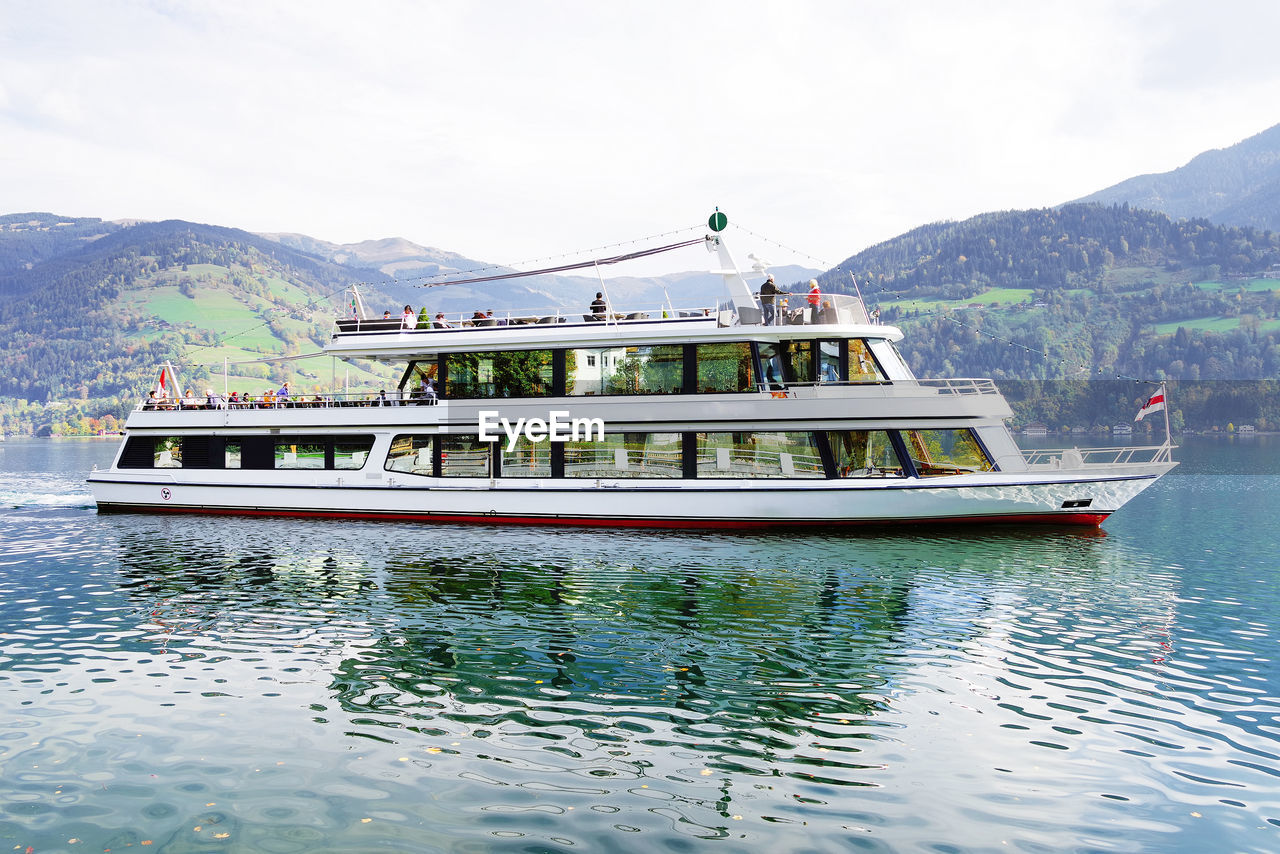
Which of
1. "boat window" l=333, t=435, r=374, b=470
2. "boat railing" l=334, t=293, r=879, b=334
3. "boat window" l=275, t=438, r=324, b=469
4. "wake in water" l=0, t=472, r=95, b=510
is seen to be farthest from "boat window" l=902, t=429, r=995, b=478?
"wake in water" l=0, t=472, r=95, b=510

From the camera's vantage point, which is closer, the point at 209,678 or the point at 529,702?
the point at 529,702

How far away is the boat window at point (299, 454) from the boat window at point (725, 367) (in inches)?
502

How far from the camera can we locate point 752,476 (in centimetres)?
2281

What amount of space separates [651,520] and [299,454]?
40.1ft

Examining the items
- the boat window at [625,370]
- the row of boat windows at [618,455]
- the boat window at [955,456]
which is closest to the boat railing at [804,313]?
the boat window at [625,370]

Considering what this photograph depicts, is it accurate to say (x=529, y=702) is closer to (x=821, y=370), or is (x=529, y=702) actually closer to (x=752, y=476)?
(x=752, y=476)

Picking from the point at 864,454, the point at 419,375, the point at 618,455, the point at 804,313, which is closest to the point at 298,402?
the point at 419,375

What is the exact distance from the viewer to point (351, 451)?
84.8 feet

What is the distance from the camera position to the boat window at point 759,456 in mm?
22531

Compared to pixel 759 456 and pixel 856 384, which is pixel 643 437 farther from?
pixel 856 384

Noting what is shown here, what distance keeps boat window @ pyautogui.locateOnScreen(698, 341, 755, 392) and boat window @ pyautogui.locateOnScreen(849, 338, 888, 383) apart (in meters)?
2.89

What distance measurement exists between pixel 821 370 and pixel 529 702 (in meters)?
16.1

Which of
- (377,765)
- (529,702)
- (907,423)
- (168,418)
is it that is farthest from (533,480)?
(377,765)

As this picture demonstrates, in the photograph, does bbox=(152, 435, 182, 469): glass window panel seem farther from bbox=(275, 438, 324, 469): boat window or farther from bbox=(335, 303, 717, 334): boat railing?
bbox=(335, 303, 717, 334): boat railing
